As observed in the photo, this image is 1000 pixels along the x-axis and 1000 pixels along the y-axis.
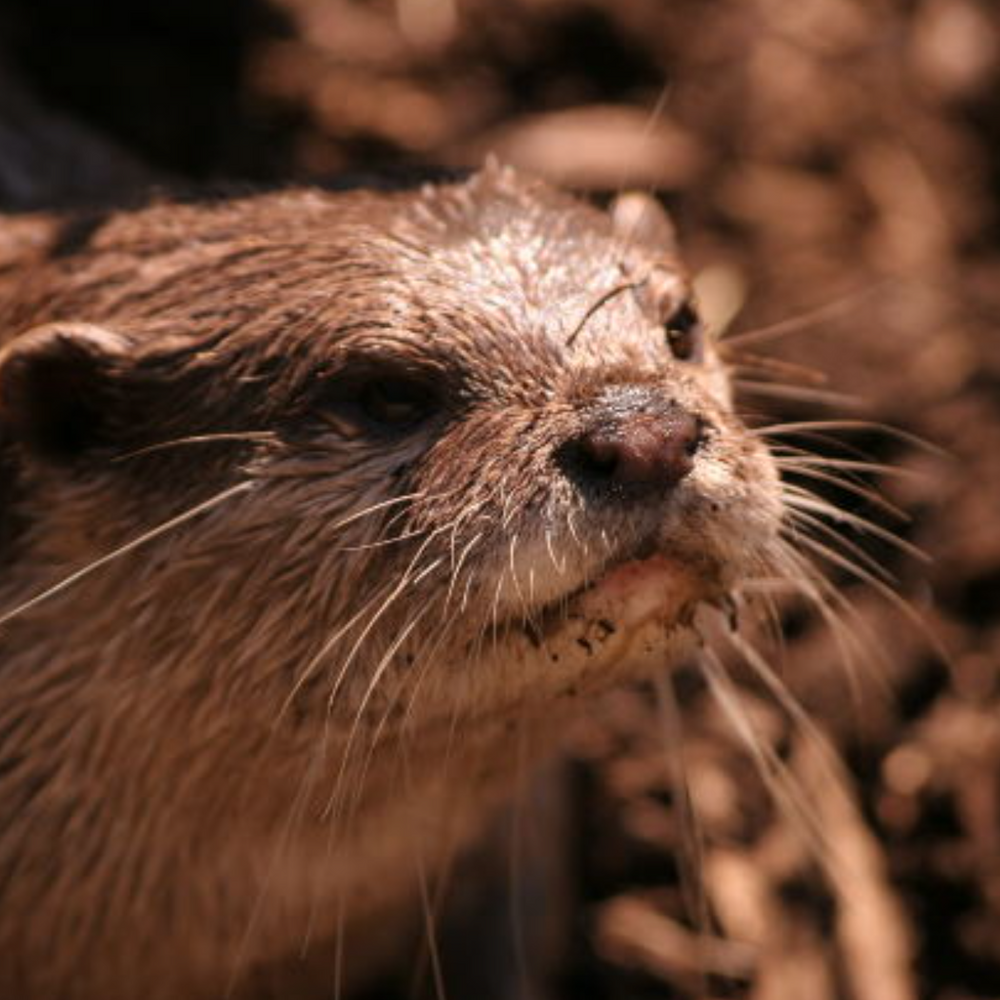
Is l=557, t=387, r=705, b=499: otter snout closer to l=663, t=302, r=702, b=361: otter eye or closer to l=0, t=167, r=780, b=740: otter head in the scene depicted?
l=0, t=167, r=780, b=740: otter head

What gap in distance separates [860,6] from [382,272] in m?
2.52

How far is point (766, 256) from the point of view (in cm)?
377

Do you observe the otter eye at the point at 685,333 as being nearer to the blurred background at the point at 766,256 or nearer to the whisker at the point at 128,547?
the blurred background at the point at 766,256

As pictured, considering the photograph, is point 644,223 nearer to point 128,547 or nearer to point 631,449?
point 631,449

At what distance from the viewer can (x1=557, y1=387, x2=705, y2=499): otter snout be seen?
1.86 metres

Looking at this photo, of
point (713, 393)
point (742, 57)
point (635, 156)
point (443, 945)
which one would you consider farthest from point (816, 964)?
point (742, 57)

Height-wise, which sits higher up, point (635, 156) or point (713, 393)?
point (635, 156)

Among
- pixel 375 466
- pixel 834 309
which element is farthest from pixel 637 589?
pixel 834 309

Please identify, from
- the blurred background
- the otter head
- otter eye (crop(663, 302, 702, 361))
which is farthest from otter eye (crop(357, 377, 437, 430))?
the blurred background

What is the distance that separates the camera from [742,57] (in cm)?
410

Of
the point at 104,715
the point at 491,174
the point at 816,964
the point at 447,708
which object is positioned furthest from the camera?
the point at 816,964

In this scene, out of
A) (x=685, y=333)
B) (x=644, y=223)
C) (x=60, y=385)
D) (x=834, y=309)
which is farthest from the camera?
(x=834, y=309)

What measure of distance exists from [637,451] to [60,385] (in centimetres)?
76

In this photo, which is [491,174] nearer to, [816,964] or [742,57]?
[816,964]
